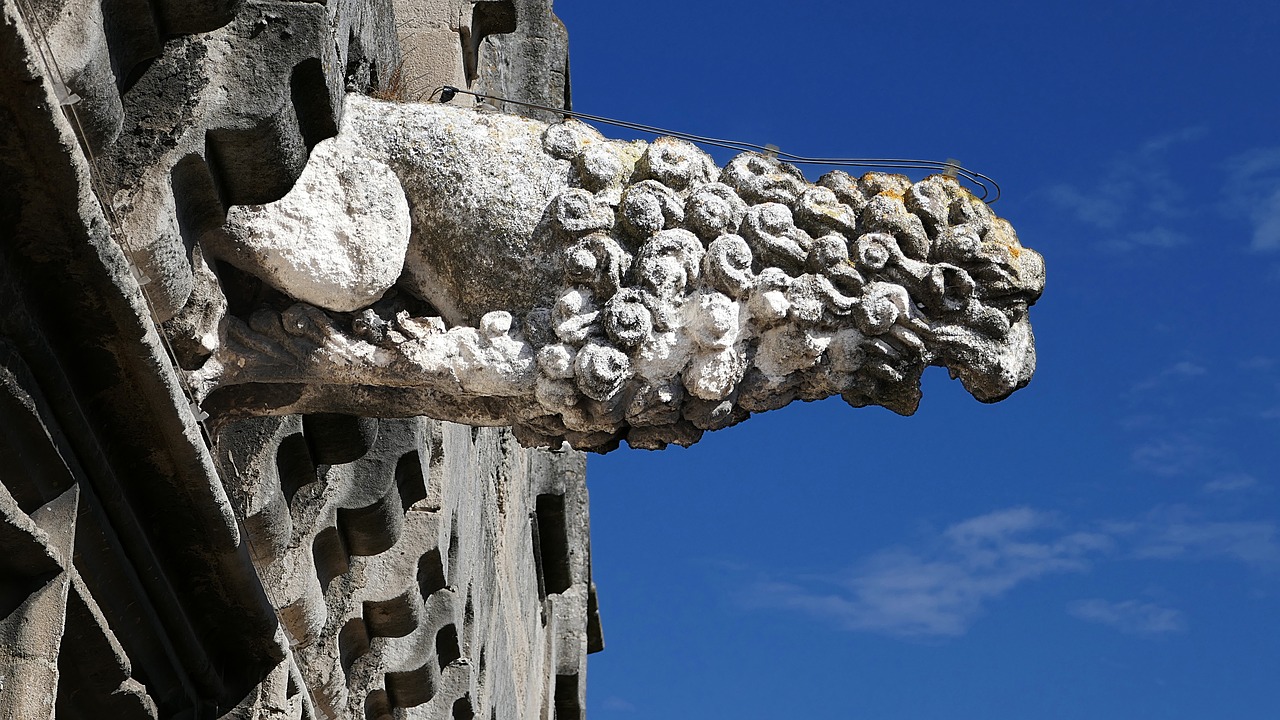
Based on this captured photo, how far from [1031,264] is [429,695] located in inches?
110

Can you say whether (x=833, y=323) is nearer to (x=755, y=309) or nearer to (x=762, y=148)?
(x=755, y=309)

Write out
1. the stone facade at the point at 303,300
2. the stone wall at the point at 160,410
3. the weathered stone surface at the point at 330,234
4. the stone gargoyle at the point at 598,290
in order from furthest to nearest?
the stone gargoyle at the point at 598,290 < the weathered stone surface at the point at 330,234 < the stone facade at the point at 303,300 < the stone wall at the point at 160,410

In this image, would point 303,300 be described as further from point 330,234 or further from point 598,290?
point 598,290

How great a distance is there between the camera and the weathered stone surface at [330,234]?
311 centimetres

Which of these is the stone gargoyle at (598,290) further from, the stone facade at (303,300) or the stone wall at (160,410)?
the stone wall at (160,410)

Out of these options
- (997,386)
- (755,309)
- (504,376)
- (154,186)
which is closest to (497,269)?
(504,376)

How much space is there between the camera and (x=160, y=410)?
2959mm

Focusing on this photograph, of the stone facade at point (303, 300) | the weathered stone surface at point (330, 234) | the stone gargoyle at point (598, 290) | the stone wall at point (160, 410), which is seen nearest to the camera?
the stone wall at point (160, 410)

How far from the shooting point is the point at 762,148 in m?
3.48

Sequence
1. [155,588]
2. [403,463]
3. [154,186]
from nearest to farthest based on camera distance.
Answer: [154,186]
[155,588]
[403,463]

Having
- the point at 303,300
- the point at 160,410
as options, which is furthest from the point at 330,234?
the point at 160,410

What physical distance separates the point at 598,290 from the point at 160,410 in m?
0.80

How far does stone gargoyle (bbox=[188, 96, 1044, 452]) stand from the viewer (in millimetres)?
3217

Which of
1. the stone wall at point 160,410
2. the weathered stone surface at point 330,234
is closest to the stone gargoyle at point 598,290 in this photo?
the weathered stone surface at point 330,234
